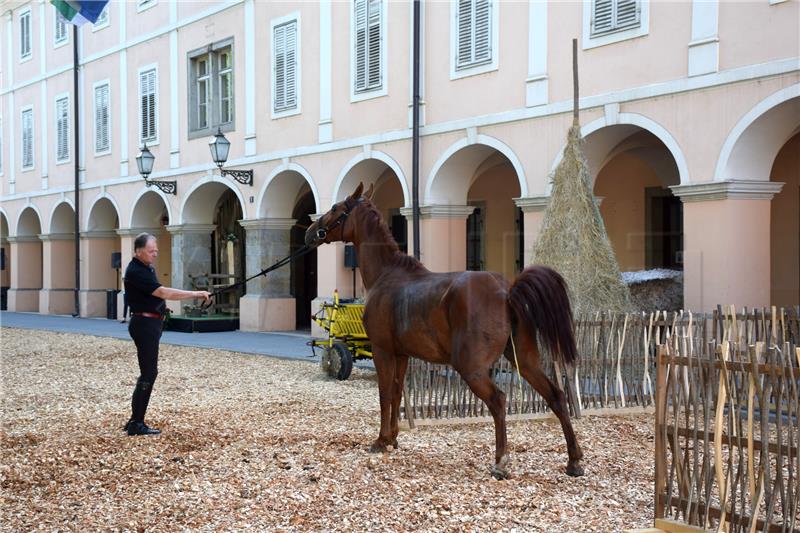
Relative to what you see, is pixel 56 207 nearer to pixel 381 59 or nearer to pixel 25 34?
pixel 25 34

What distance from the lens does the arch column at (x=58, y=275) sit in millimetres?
26078

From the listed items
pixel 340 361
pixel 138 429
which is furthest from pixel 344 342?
pixel 138 429

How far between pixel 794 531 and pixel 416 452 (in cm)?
288

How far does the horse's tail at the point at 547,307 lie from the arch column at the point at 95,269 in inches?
817

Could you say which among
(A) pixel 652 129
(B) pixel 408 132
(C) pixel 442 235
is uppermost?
(B) pixel 408 132

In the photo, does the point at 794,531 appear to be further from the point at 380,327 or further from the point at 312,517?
the point at 380,327

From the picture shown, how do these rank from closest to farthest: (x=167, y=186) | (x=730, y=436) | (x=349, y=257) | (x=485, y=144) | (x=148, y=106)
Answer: (x=730, y=436), (x=485, y=144), (x=349, y=257), (x=167, y=186), (x=148, y=106)

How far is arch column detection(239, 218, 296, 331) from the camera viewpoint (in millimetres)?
18188

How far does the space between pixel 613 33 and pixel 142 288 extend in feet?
25.3

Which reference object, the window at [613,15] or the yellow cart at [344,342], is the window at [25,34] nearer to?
the yellow cart at [344,342]

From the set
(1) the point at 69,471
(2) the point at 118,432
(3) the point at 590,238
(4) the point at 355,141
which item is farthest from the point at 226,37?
(1) the point at 69,471

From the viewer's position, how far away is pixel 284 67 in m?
17.4

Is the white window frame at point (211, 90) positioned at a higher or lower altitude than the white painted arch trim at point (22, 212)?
higher

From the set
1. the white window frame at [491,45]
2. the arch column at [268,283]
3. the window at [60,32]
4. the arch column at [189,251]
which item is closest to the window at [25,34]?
the window at [60,32]
